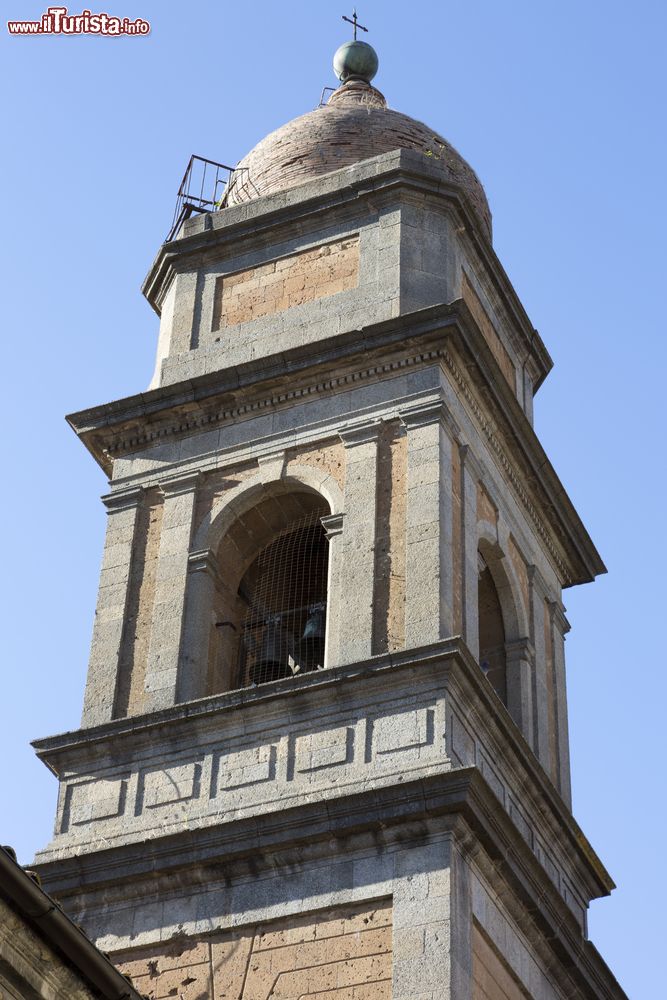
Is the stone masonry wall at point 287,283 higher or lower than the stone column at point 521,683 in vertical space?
higher

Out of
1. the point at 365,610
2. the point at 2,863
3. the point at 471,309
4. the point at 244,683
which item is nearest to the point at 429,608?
the point at 365,610

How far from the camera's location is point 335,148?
2661cm

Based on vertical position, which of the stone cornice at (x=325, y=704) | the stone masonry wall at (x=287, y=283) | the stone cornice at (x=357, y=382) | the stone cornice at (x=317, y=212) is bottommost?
the stone cornice at (x=325, y=704)

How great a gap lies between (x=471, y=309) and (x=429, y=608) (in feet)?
18.1

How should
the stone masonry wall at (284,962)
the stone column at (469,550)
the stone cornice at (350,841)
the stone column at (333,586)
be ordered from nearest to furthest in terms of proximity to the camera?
the stone masonry wall at (284,962) < the stone cornice at (350,841) < the stone column at (333,586) < the stone column at (469,550)

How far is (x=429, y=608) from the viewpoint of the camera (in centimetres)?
2069

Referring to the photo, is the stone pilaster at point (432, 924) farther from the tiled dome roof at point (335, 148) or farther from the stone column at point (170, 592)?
the tiled dome roof at point (335, 148)

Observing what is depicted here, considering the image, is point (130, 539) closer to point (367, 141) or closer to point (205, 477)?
point (205, 477)

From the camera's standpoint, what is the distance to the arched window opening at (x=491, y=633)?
23375 mm

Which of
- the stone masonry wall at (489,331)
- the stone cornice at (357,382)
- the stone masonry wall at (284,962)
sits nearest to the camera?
the stone masonry wall at (284,962)

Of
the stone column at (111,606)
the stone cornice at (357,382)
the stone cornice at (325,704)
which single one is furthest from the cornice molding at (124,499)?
the stone cornice at (325,704)

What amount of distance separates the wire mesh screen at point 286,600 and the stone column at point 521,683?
211 cm

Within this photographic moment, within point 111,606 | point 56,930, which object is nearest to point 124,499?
point 111,606

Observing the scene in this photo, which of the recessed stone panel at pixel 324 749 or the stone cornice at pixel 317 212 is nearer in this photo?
the recessed stone panel at pixel 324 749
